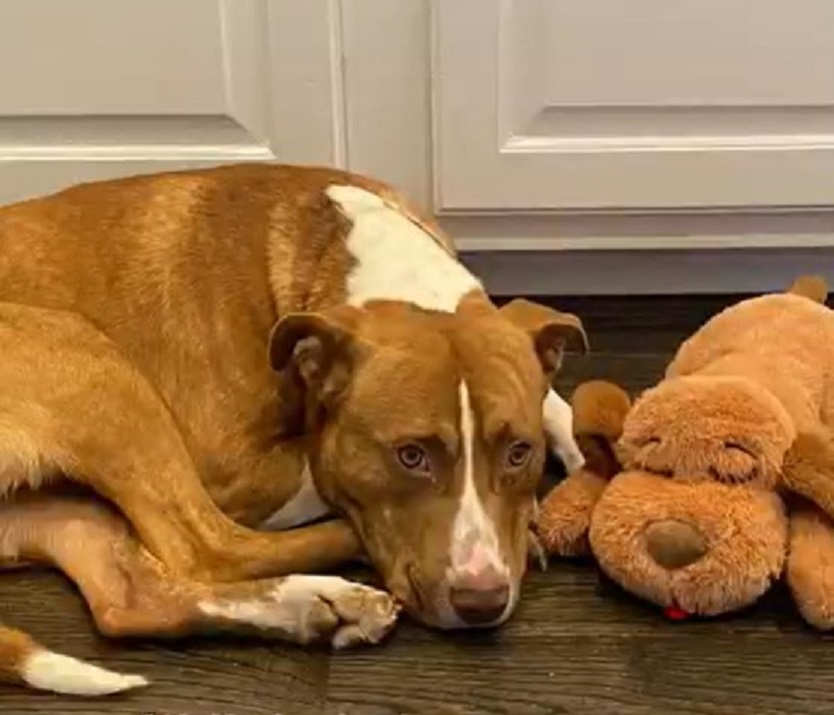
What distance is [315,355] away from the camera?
2.03 m

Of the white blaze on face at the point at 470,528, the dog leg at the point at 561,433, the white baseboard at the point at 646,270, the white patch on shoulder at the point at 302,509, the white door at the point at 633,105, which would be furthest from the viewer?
the white baseboard at the point at 646,270

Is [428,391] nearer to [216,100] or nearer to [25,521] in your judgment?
[25,521]

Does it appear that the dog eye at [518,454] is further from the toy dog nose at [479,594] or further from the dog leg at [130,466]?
the dog leg at [130,466]

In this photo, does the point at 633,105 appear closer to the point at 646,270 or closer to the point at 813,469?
the point at 646,270

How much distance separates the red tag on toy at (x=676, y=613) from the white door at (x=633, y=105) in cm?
82

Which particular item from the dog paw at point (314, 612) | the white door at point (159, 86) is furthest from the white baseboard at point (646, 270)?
the dog paw at point (314, 612)

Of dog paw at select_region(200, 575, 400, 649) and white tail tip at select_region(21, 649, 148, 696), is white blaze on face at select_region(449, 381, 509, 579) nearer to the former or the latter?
A: dog paw at select_region(200, 575, 400, 649)

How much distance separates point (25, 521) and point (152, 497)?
17 centimetres

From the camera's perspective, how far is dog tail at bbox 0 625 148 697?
6.27 feet

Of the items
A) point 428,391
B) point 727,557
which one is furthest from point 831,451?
point 428,391

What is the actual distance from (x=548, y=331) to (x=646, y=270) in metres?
0.83

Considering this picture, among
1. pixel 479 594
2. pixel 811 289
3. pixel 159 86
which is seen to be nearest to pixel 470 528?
pixel 479 594

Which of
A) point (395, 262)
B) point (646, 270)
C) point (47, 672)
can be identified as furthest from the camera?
point (646, 270)

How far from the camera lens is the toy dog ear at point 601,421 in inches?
82.9
